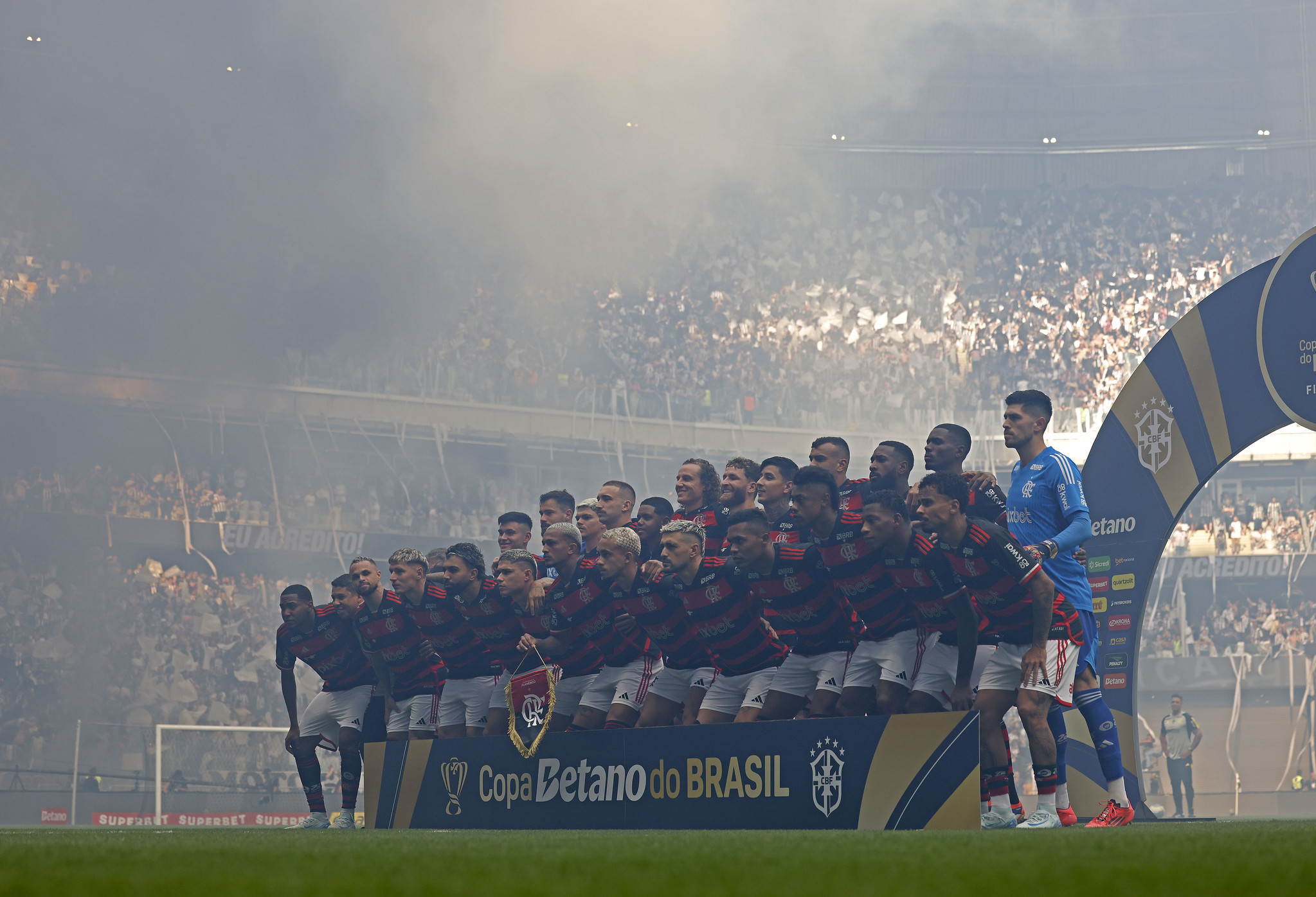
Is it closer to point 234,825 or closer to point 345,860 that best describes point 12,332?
point 234,825

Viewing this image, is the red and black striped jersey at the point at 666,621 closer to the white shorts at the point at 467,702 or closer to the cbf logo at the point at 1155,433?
the white shorts at the point at 467,702

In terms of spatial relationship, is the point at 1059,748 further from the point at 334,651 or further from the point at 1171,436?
the point at 334,651

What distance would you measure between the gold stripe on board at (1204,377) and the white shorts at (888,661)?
2.59 metres

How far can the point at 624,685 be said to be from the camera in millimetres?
7641

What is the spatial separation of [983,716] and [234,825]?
10.7 metres

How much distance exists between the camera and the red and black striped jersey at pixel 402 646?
29.5 ft

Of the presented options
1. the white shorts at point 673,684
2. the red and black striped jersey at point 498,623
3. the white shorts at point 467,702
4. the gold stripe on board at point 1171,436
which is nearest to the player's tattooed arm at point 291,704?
the white shorts at point 467,702

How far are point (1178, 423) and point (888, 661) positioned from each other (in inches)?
→ 113

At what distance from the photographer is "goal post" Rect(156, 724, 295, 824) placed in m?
14.8

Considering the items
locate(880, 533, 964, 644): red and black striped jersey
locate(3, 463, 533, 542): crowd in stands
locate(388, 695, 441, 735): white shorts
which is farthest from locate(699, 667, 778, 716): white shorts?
locate(3, 463, 533, 542): crowd in stands

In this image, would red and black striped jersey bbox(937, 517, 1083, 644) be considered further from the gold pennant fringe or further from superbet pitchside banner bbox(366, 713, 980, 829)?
the gold pennant fringe

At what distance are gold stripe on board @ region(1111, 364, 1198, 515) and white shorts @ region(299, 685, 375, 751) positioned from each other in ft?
18.1

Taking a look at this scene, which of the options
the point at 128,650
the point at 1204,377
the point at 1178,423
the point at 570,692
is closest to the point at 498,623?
the point at 570,692

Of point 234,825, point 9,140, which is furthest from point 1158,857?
point 9,140
